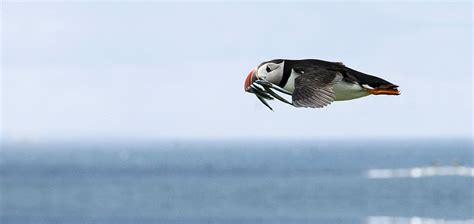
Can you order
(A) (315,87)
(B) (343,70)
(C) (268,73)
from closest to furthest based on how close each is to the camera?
1. (A) (315,87)
2. (C) (268,73)
3. (B) (343,70)

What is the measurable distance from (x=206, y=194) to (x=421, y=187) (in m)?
27.6

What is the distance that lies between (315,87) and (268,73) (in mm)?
693

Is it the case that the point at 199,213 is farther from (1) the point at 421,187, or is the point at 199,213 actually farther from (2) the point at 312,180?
(2) the point at 312,180

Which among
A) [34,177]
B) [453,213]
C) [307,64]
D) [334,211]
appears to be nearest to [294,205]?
[334,211]

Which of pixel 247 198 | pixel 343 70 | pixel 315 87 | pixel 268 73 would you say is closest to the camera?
pixel 315 87

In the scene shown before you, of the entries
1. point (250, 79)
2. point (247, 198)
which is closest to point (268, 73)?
point (250, 79)

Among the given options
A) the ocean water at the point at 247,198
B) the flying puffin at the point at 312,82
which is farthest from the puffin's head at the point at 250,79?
the ocean water at the point at 247,198

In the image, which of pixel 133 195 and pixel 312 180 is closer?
pixel 133 195

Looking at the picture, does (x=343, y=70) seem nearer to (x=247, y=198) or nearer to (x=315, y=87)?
(x=315, y=87)

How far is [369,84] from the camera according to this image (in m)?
12.6

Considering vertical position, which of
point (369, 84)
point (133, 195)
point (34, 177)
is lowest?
point (34, 177)

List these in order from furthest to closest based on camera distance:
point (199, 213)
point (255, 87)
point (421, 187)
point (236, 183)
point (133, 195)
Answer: point (236, 183) < point (421, 187) < point (133, 195) < point (199, 213) < point (255, 87)

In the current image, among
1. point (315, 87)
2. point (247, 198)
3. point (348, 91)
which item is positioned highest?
point (315, 87)

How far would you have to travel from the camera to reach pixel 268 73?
12594 mm
